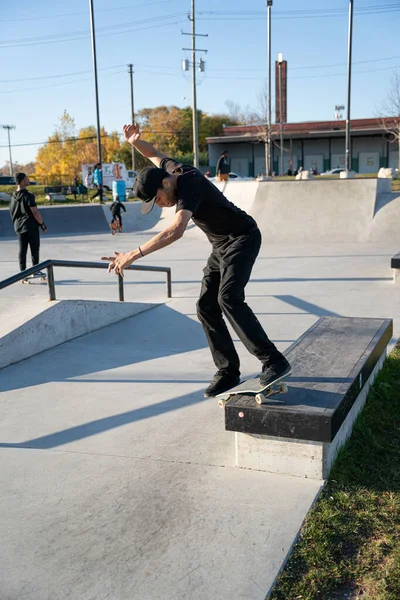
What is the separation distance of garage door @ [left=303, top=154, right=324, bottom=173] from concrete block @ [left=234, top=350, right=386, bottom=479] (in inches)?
2200

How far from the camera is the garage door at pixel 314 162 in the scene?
185 ft

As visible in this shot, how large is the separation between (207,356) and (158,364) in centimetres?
56

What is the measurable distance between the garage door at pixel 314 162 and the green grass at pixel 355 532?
55.6 meters

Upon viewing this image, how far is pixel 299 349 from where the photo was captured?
4.23 m

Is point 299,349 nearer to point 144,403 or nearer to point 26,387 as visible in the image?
point 144,403

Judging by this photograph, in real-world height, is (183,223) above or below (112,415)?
above

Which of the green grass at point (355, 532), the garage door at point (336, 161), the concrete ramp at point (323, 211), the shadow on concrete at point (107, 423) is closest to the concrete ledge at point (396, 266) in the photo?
the shadow on concrete at point (107, 423)

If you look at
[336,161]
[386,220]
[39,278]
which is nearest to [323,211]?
[386,220]

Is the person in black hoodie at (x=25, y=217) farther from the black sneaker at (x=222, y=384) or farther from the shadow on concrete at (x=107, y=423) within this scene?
the black sneaker at (x=222, y=384)

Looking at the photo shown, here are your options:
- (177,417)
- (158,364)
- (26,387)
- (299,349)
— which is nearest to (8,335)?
(26,387)

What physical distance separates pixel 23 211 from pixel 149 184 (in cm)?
722

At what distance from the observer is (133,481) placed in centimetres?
322

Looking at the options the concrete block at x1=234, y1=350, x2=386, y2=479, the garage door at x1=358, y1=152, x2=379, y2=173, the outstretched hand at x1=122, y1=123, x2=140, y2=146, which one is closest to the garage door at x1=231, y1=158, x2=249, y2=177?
the garage door at x1=358, y1=152, x2=379, y2=173

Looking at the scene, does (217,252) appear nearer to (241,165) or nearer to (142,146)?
(142,146)
